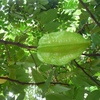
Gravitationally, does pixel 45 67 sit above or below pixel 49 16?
below

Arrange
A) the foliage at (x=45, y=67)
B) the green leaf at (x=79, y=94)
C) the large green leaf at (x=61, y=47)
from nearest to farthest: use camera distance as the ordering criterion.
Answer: the large green leaf at (x=61, y=47)
the foliage at (x=45, y=67)
the green leaf at (x=79, y=94)

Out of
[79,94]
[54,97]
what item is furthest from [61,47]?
[79,94]

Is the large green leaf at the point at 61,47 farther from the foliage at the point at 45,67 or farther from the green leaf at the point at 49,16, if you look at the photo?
the green leaf at the point at 49,16

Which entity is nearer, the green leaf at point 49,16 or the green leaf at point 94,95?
the green leaf at point 94,95

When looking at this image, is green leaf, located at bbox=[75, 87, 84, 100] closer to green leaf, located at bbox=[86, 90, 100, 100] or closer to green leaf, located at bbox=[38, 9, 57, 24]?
green leaf, located at bbox=[86, 90, 100, 100]

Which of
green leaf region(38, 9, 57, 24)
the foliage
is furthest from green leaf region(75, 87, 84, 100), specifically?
green leaf region(38, 9, 57, 24)

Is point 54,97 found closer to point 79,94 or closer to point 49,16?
point 79,94

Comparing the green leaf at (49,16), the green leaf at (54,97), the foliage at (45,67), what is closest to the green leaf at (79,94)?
the foliage at (45,67)

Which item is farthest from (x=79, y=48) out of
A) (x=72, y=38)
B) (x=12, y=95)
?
(x=12, y=95)
